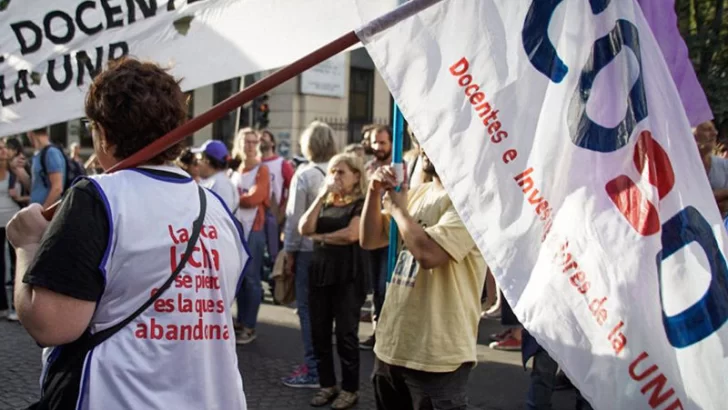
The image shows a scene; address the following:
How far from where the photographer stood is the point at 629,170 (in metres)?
2.25

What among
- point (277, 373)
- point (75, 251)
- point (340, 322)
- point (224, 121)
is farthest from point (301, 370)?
point (224, 121)

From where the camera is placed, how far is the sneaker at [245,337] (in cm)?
719

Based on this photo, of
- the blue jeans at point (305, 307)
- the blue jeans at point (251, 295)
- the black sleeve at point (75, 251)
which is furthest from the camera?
the blue jeans at point (251, 295)

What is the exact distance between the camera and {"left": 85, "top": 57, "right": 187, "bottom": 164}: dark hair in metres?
2.16

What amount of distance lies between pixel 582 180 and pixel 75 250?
132 centimetres

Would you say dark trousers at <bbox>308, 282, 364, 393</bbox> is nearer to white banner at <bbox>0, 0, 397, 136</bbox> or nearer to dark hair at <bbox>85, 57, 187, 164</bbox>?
white banner at <bbox>0, 0, 397, 136</bbox>

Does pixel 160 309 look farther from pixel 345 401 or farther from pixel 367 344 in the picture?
pixel 367 344

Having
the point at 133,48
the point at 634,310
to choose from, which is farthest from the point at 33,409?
the point at 634,310

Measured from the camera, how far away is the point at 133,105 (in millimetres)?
2164

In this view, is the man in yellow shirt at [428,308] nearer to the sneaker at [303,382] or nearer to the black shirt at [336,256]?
the black shirt at [336,256]

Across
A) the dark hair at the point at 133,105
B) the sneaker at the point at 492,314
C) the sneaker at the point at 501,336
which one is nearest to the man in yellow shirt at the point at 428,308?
the dark hair at the point at 133,105

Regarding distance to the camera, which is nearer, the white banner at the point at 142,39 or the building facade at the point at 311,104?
the white banner at the point at 142,39

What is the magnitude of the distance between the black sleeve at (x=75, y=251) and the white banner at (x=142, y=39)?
866mm

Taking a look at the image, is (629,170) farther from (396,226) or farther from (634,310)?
(396,226)
